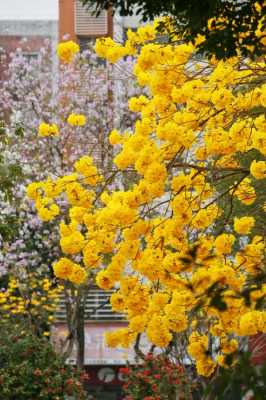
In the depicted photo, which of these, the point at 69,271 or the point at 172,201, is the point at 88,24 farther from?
the point at 172,201

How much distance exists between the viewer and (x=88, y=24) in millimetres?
36875

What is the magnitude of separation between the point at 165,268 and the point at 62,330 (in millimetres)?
24049

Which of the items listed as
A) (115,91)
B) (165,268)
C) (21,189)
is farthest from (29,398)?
(115,91)

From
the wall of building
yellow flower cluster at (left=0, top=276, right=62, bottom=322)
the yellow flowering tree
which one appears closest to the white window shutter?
the wall of building

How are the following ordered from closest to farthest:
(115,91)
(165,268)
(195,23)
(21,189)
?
(195,23)
(165,268)
(21,189)
(115,91)

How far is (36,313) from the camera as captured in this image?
27.3m

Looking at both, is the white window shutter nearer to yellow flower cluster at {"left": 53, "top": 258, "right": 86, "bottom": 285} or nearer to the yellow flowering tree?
the yellow flowering tree

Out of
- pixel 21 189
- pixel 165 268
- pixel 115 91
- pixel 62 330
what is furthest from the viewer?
pixel 62 330

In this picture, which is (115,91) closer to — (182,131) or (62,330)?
(62,330)

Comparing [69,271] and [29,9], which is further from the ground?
[29,9]

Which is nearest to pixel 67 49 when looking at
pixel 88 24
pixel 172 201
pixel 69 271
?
pixel 172 201

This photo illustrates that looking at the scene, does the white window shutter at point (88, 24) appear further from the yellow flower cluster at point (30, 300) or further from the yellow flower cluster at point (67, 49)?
the yellow flower cluster at point (67, 49)

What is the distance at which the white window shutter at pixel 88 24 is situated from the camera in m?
36.7

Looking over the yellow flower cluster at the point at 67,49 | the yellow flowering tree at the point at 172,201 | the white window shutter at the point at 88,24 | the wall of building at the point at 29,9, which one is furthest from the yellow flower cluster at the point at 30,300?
the yellow flowering tree at the point at 172,201
